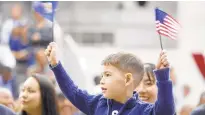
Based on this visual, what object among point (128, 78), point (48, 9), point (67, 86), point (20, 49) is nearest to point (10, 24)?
point (20, 49)

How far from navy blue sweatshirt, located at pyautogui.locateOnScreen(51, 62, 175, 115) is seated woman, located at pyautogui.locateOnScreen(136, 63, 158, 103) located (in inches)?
30.7

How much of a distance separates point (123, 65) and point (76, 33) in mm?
14404

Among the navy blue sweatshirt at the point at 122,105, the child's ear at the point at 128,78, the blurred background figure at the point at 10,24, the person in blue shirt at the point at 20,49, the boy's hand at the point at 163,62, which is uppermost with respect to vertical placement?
the blurred background figure at the point at 10,24

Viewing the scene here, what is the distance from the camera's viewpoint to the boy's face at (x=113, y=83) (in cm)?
628

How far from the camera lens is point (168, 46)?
742 inches

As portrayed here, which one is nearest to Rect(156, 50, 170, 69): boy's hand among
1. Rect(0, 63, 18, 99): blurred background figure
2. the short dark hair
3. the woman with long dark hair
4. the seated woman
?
the short dark hair

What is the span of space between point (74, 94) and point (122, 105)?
482 millimetres

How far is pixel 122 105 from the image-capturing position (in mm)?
6355

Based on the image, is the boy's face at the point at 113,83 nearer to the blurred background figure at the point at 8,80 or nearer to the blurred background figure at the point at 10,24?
the blurred background figure at the point at 8,80

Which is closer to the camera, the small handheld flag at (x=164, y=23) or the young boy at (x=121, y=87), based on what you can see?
the young boy at (x=121, y=87)

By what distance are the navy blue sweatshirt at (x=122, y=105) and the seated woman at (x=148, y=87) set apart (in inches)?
30.7

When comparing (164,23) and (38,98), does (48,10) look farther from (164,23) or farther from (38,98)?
(164,23)

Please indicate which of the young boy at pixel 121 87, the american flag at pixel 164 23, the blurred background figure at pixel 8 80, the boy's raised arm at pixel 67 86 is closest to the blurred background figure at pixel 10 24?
the blurred background figure at pixel 8 80

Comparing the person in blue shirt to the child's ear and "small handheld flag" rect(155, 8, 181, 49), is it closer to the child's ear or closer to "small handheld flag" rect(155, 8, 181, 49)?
"small handheld flag" rect(155, 8, 181, 49)
